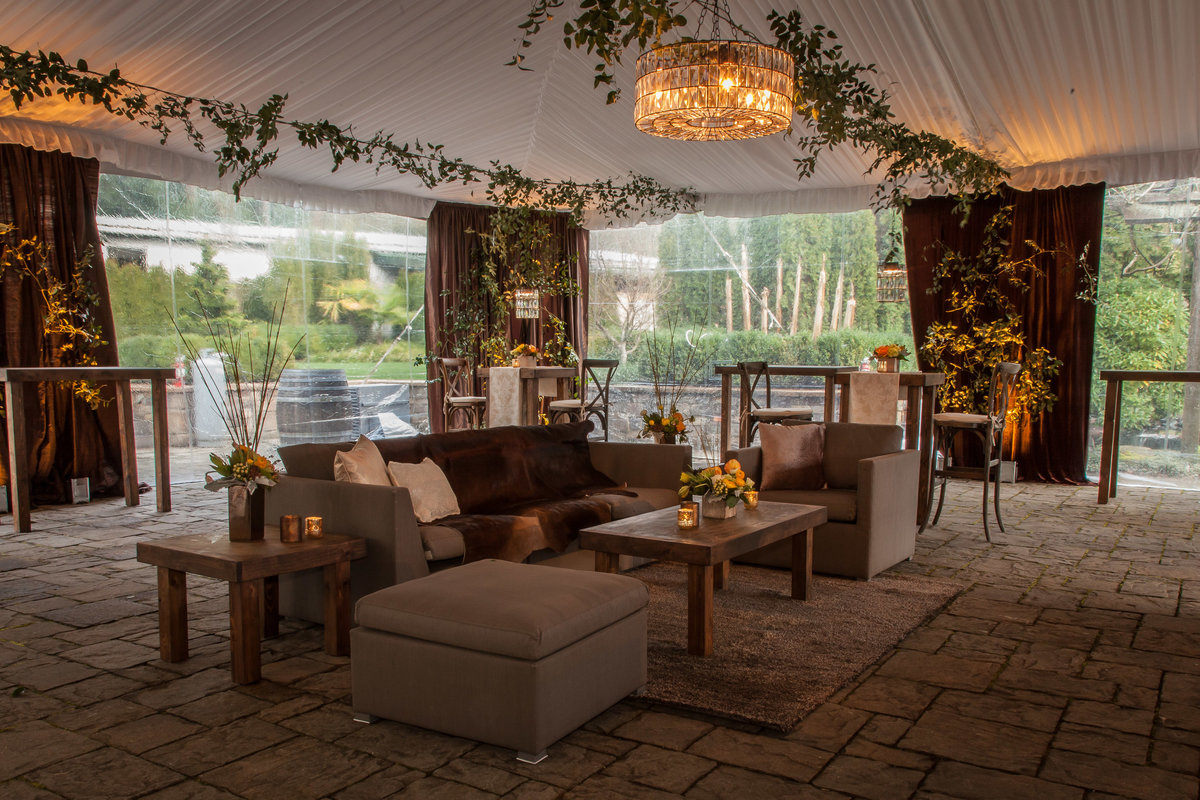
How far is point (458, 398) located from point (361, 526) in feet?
15.9

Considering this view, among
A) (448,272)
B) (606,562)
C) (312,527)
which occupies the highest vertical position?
(448,272)

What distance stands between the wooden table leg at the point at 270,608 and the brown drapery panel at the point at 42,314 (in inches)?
165

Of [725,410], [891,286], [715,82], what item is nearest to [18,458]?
[715,82]

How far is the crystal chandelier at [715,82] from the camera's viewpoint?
13.5 ft

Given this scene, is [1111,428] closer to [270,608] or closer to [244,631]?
[270,608]

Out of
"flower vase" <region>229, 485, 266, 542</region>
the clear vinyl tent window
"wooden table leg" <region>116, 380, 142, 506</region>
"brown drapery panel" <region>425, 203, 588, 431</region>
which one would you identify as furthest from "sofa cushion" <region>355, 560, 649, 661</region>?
"brown drapery panel" <region>425, 203, 588, 431</region>

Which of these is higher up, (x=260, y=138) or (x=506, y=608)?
(x=260, y=138)

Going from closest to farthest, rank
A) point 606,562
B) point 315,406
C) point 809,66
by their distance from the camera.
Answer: point 606,562 < point 809,66 < point 315,406

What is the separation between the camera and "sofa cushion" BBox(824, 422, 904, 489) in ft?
16.9

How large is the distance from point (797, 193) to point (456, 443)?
5752 mm

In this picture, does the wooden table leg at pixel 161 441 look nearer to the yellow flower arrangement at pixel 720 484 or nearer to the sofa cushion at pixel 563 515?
the sofa cushion at pixel 563 515

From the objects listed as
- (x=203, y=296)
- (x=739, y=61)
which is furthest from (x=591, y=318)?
(x=739, y=61)

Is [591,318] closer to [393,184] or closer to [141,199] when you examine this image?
[393,184]

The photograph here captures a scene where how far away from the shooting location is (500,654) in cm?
262
